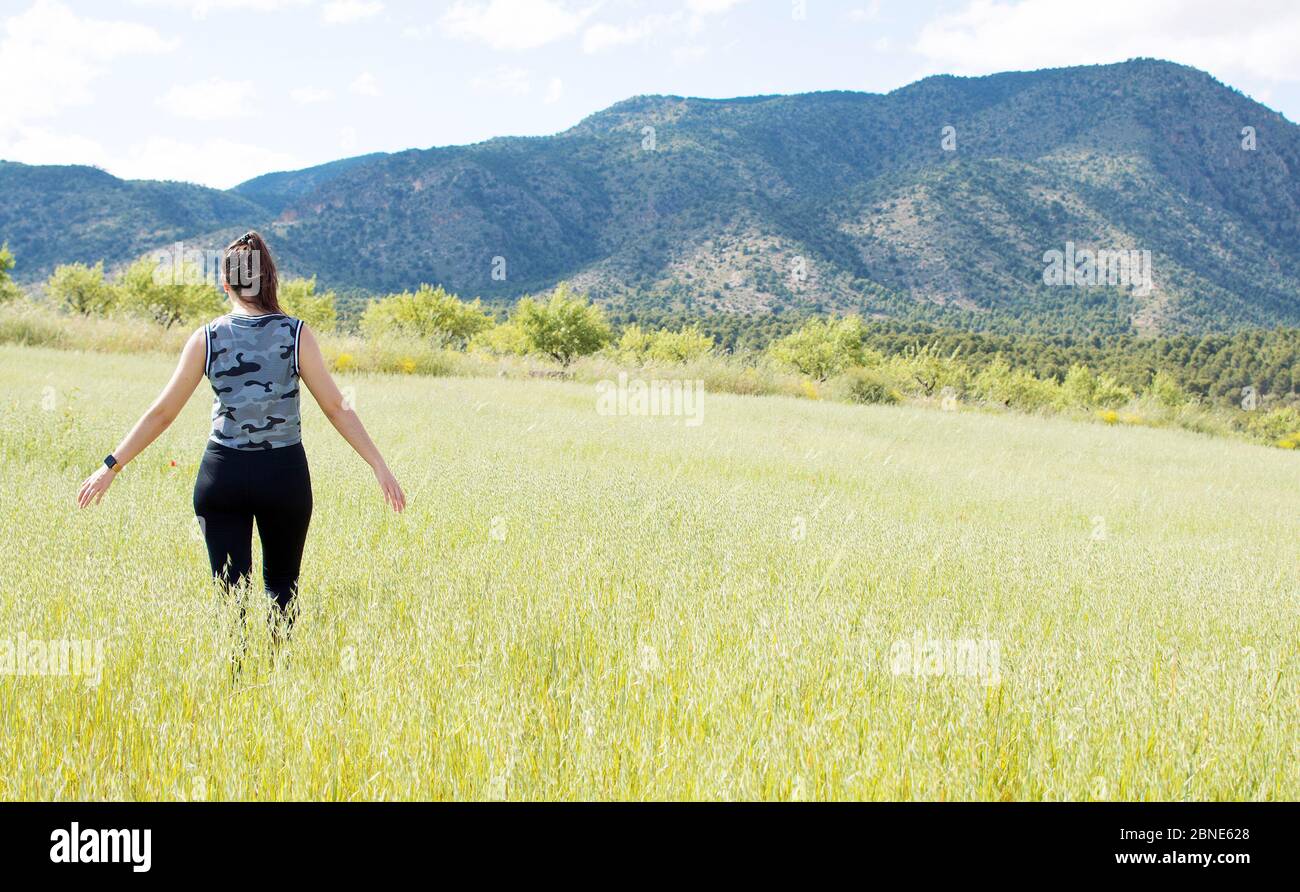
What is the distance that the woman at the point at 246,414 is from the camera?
3.19 meters

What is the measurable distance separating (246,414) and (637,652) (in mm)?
1780

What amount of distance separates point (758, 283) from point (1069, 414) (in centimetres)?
6181

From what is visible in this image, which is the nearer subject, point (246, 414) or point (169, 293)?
point (246, 414)

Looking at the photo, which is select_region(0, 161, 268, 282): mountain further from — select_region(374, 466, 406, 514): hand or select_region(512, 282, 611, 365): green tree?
select_region(374, 466, 406, 514): hand

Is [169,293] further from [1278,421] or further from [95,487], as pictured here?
[1278,421]

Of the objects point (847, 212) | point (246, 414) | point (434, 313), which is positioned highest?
point (847, 212)

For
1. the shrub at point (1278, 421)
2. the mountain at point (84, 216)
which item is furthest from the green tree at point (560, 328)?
the mountain at point (84, 216)

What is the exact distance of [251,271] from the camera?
3203 millimetres

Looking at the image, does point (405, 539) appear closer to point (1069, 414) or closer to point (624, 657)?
point (624, 657)

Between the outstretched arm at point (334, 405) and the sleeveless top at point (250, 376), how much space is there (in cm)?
5

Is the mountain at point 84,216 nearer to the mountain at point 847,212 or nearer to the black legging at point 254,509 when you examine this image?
the mountain at point 847,212

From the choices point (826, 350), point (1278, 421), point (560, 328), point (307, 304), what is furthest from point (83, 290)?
point (1278, 421)

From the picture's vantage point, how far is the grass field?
2152 mm
